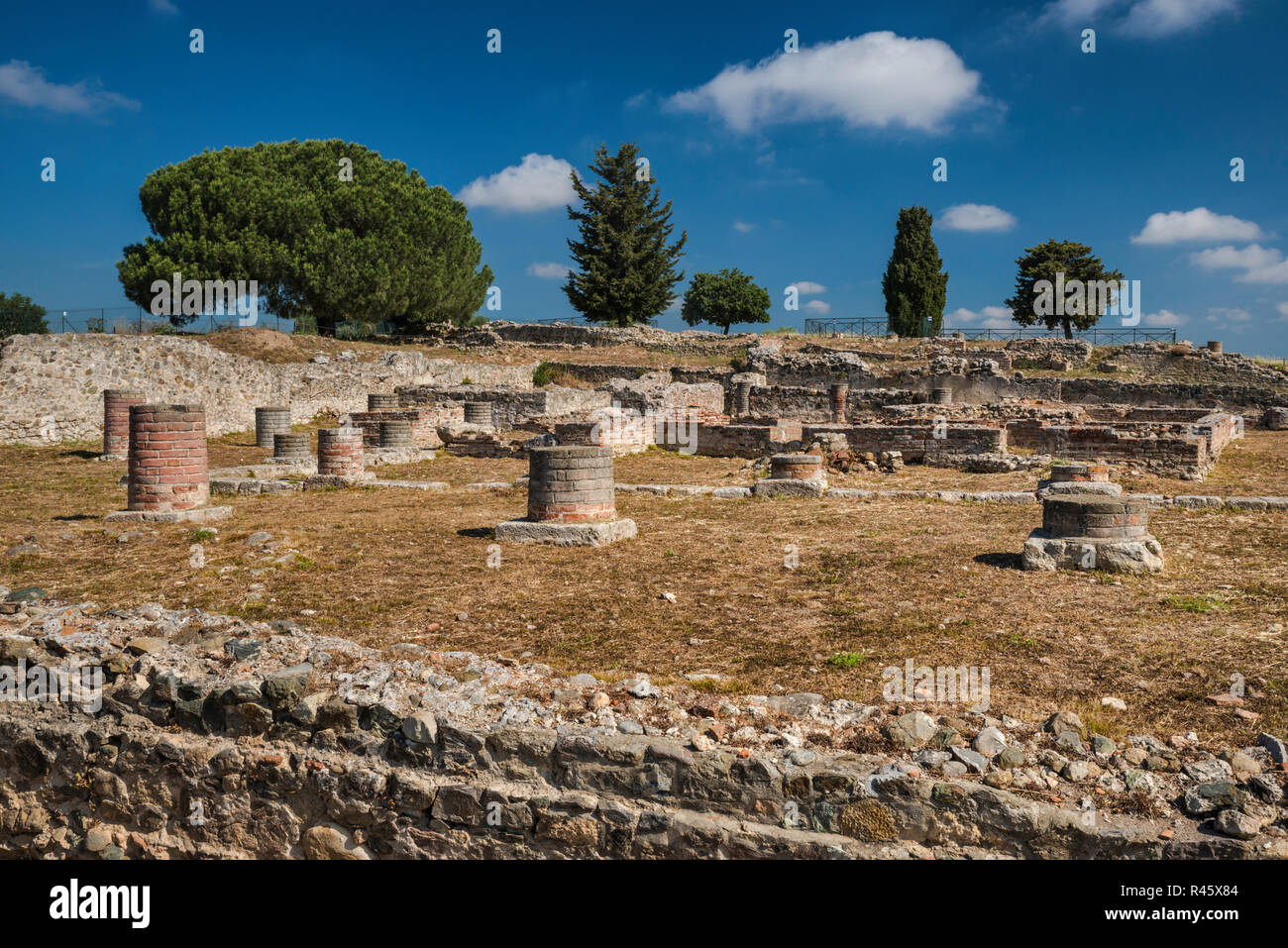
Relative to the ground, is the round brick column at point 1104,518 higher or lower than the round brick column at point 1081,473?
lower

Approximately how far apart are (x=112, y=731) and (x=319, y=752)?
1.48 m

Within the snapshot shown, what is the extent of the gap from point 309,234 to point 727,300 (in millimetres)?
37495

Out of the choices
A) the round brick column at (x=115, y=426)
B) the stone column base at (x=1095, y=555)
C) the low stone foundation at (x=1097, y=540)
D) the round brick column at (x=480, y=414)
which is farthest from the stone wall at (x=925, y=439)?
the round brick column at (x=115, y=426)

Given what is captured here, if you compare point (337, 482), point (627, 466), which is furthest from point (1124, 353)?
point (337, 482)

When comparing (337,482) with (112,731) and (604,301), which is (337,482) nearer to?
(112,731)

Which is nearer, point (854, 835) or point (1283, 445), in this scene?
point (854, 835)

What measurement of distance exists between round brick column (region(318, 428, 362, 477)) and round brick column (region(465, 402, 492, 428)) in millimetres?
8155

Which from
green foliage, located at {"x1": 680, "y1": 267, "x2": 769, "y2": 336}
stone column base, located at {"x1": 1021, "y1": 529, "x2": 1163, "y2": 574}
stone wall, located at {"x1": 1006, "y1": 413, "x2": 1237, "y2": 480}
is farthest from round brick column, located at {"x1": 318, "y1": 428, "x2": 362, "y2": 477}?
green foliage, located at {"x1": 680, "y1": 267, "x2": 769, "y2": 336}

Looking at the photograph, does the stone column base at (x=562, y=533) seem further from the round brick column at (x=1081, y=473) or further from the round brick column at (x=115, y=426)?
the round brick column at (x=115, y=426)

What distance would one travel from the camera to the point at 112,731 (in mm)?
5238

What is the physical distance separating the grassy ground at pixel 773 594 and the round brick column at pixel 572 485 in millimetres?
595

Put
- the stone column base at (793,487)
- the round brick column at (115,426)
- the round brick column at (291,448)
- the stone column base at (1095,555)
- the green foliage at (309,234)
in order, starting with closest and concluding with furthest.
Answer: the stone column base at (1095,555)
the stone column base at (793,487)
the round brick column at (291,448)
the round brick column at (115,426)
the green foliage at (309,234)

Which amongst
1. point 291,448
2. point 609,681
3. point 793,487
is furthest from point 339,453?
point 609,681

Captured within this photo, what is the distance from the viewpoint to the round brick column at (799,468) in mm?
13523
